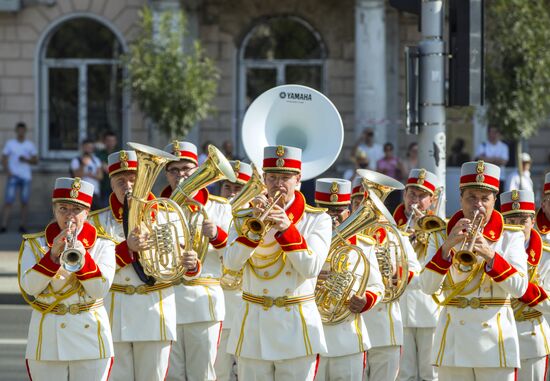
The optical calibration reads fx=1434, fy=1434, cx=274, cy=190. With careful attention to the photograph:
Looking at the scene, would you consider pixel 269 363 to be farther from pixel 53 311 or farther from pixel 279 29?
pixel 279 29

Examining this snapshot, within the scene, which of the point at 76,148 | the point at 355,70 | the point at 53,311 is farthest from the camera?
the point at 76,148

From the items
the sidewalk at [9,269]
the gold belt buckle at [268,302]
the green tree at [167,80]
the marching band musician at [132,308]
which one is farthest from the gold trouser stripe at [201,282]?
the green tree at [167,80]

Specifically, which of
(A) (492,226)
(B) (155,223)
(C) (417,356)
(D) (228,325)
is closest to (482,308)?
(A) (492,226)

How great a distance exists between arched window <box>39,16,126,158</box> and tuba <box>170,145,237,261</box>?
16883 mm

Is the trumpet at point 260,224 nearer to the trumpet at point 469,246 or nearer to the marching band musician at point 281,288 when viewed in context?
the marching band musician at point 281,288

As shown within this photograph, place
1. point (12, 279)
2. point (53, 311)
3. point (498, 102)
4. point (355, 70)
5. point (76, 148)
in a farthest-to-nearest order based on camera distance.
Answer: point (76, 148) → point (355, 70) → point (498, 102) → point (12, 279) → point (53, 311)

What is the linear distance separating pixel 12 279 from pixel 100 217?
8.15m

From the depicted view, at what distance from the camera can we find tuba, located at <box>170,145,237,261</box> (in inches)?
373

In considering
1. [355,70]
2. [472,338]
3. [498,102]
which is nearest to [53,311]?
[472,338]

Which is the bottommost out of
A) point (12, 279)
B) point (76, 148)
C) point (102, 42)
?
point (12, 279)

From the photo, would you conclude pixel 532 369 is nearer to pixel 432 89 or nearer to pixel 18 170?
pixel 432 89

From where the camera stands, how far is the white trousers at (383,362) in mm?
9992

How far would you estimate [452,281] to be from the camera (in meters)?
8.67

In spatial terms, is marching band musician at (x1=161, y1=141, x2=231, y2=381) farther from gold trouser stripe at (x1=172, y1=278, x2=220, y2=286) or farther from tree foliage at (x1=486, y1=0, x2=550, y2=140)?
tree foliage at (x1=486, y1=0, x2=550, y2=140)
